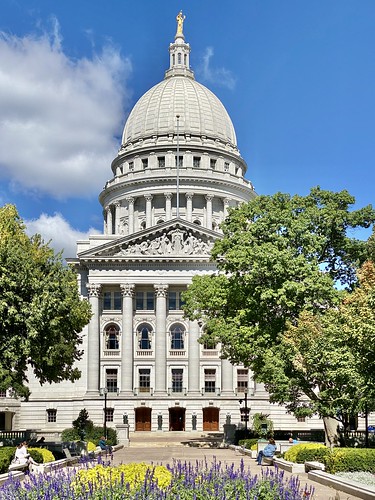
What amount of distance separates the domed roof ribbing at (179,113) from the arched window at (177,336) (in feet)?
115

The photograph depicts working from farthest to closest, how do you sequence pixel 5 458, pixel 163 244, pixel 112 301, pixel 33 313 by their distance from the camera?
pixel 112 301 < pixel 163 244 < pixel 33 313 < pixel 5 458

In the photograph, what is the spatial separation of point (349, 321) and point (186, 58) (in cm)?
9532

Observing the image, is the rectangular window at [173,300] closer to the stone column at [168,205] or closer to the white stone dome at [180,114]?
the stone column at [168,205]

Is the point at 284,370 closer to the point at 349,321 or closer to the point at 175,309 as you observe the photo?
the point at 349,321

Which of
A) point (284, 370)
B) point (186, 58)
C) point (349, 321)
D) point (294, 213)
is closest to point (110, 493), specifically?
point (349, 321)

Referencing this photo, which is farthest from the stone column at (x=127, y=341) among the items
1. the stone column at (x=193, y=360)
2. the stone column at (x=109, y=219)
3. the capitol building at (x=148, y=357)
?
the stone column at (x=109, y=219)

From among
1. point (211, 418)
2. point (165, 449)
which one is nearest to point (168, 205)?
point (211, 418)

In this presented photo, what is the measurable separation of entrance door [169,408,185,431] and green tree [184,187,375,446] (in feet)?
98.0

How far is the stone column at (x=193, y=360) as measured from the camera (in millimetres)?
76812

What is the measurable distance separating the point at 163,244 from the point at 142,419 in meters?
18.8

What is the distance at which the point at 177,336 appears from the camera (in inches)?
3127

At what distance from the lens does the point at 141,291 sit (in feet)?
262

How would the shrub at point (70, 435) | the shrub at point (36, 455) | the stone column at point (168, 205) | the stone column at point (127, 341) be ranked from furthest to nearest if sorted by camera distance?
the stone column at point (168, 205)
the stone column at point (127, 341)
the shrub at point (70, 435)
the shrub at point (36, 455)

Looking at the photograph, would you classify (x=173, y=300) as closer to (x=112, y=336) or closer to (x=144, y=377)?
(x=112, y=336)
